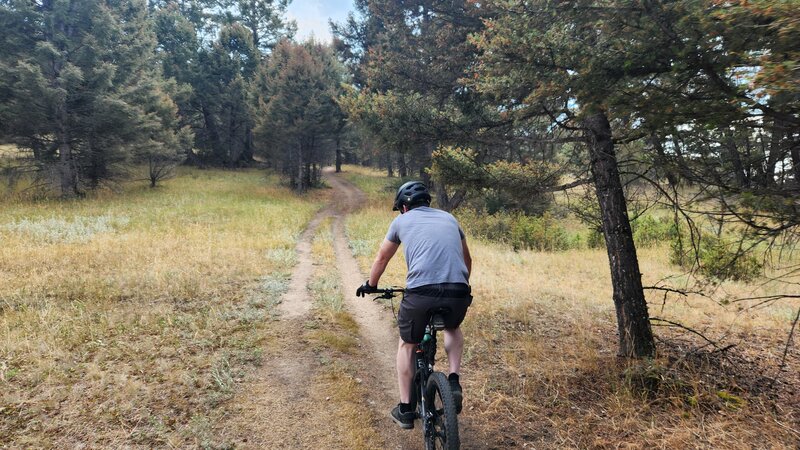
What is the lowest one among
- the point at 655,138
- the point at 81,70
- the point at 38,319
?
the point at 38,319

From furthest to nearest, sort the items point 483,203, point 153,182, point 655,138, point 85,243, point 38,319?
point 153,182, point 483,203, point 85,243, point 38,319, point 655,138

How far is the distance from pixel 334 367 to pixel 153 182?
28717 millimetres

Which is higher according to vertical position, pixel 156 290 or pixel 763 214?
pixel 763 214

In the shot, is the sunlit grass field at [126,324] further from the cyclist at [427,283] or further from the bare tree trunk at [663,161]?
the bare tree trunk at [663,161]

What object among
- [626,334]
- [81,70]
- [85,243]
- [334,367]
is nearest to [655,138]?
[626,334]

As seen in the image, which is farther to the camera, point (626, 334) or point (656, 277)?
point (656, 277)

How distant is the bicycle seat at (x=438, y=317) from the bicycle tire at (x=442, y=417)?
0.37m

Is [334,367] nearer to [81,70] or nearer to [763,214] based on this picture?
[763,214]

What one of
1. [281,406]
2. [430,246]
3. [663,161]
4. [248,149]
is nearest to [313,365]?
[281,406]

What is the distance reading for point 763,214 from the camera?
→ 3473mm

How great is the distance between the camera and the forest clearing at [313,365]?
3697 mm

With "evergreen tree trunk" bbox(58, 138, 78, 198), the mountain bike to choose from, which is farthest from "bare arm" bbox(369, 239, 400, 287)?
"evergreen tree trunk" bbox(58, 138, 78, 198)

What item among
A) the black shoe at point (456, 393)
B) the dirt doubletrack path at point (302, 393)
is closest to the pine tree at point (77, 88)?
the dirt doubletrack path at point (302, 393)

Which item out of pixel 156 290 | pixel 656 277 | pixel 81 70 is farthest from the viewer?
pixel 81 70
